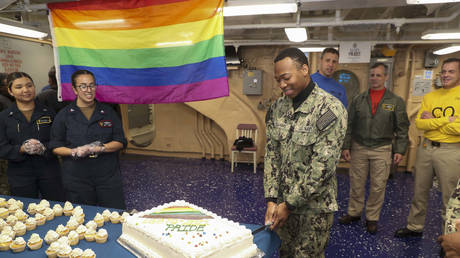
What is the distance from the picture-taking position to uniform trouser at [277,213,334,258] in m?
1.65

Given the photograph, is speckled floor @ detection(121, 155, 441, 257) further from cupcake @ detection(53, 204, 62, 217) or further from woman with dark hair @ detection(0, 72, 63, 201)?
cupcake @ detection(53, 204, 62, 217)

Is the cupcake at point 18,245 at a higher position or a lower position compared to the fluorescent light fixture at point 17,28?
lower

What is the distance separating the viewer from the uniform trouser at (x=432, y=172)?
2502 mm

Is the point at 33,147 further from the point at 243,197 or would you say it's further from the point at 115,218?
the point at 243,197

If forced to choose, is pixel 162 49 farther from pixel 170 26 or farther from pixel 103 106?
pixel 103 106

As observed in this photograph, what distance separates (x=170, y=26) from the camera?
8.10 ft

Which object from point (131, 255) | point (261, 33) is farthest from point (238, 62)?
point (131, 255)

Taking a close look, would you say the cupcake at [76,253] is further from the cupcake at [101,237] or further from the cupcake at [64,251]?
the cupcake at [101,237]

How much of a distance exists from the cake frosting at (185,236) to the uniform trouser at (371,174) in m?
2.25

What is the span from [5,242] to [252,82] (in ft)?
17.2

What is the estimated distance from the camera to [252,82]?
6.04 metres

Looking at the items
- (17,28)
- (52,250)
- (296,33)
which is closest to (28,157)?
(52,250)

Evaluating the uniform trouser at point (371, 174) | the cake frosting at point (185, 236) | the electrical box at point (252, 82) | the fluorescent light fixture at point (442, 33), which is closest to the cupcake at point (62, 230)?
the cake frosting at point (185, 236)

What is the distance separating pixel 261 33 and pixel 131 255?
5.12m
